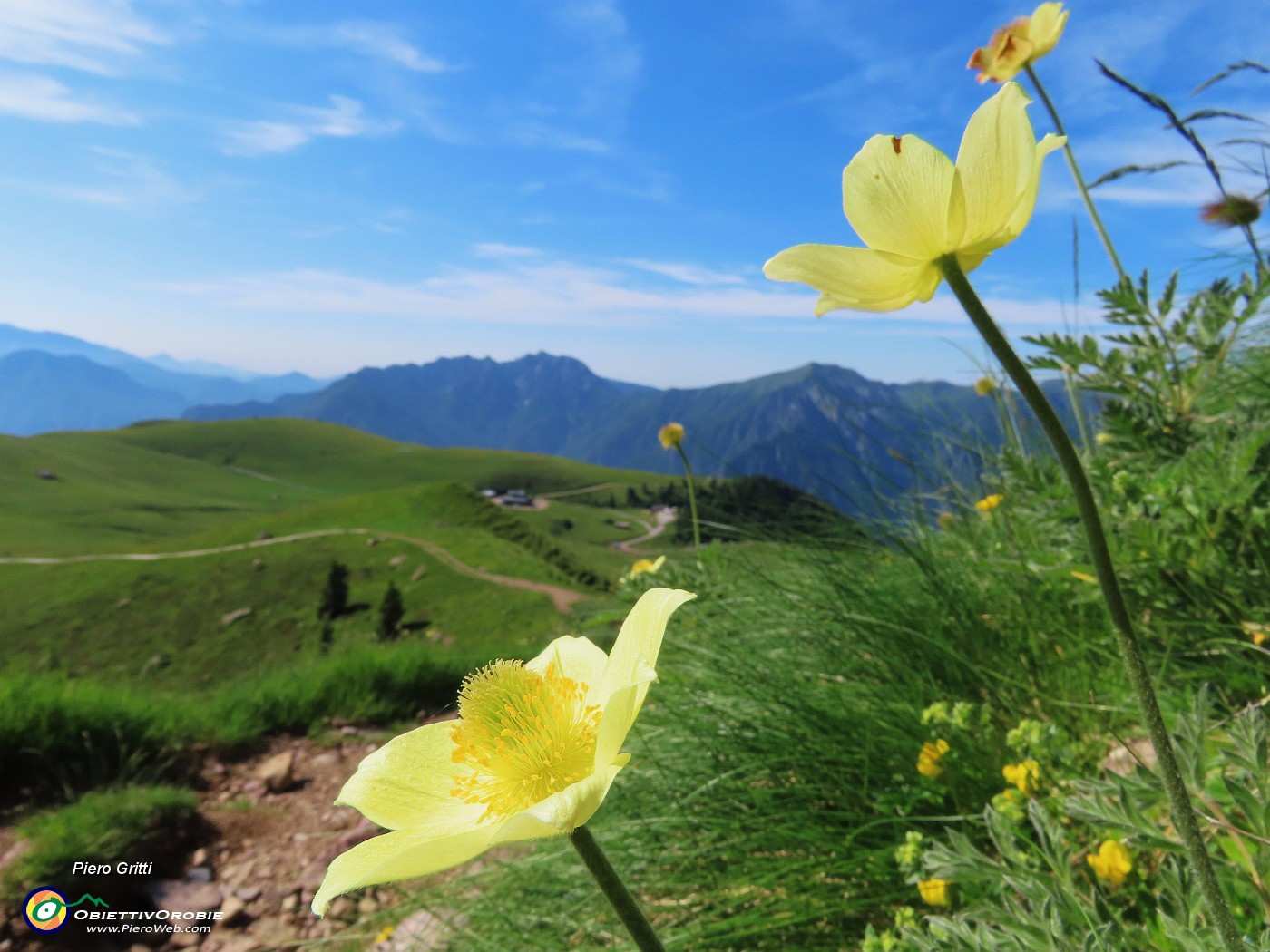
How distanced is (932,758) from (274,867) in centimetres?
429

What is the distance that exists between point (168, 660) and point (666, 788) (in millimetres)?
46280

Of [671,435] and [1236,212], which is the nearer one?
[1236,212]

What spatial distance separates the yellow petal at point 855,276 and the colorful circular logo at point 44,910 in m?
5.12

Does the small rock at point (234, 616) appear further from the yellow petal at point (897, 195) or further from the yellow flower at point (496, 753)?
the yellow petal at point (897, 195)

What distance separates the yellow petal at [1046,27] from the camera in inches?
105

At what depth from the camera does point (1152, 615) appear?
7.07ft

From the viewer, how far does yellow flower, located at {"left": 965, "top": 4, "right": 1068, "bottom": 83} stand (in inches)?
106

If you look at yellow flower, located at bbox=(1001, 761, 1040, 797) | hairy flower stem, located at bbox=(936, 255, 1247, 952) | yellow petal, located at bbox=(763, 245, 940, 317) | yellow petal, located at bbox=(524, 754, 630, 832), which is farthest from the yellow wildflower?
yellow petal, located at bbox=(524, 754, 630, 832)

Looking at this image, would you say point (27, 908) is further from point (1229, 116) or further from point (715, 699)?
point (1229, 116)

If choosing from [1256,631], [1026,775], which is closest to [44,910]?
[1026,775]

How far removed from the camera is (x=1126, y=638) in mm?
884

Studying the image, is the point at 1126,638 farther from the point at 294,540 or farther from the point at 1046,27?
the point at 294,540

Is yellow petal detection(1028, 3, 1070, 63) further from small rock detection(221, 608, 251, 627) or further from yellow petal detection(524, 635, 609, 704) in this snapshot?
small rock detection(221, 608, 251, 627)

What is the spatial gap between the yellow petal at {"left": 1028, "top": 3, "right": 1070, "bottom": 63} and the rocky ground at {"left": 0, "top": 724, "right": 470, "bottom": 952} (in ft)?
13.2
